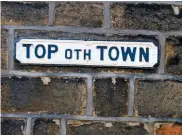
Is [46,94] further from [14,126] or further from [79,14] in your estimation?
[79,14]

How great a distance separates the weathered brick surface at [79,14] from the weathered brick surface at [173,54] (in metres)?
0.25

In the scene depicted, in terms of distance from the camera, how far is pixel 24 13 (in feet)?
4.52

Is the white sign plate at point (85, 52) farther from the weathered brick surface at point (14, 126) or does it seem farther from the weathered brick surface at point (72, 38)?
the weathered brick surface at point (14, 126)

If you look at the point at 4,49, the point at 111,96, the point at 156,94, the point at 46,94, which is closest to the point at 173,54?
the point at 156,94

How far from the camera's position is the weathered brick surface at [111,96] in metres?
1.38

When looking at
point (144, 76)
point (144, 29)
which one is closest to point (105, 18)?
point (144, 29)

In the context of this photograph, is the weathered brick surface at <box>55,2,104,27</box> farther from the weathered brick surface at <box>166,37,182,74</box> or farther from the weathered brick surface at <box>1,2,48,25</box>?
the weathered brick surface at <box>166,37,182,74</box>

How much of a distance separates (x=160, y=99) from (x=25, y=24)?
1.77ft

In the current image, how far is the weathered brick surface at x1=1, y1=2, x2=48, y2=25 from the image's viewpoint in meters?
1.38

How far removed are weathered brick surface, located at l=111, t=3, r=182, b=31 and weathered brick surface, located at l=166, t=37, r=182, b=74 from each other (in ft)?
0.20

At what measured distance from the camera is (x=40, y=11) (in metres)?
1.38

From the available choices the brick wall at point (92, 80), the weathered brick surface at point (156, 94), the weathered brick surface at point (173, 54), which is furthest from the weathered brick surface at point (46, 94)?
the weathered brick surface at point (173, 54)

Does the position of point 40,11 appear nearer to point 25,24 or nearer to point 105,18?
point 25,24

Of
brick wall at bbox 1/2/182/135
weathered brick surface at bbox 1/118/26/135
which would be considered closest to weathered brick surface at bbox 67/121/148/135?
brick wall at bbox 1/2/182/135
